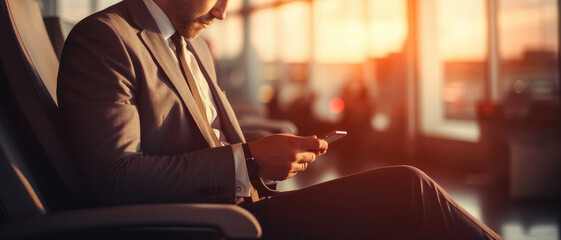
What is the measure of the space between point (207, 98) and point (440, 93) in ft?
20.3

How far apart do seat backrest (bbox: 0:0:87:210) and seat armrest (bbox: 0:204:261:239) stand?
0.64ft

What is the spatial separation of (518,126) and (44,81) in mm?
5149

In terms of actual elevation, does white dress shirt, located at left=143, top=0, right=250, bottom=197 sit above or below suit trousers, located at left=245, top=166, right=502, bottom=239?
above

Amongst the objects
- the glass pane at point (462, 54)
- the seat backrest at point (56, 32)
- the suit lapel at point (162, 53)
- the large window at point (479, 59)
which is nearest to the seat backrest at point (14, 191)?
the suit lapel at point (162, 53)

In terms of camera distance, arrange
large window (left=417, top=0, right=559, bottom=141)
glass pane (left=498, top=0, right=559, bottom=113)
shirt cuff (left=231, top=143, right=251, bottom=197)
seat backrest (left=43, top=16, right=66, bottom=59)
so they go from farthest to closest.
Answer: large window (left=417, top=0, right=559, bottom=141) < glass pane (left=498, top=0, right=559, bottom=113) < seat backrest (left=43, top=16, right=66, bottom=59) < shirt cuff (left=231, top=143, right=251, bottom=197)

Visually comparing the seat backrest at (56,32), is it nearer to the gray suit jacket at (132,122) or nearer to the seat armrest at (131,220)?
the gray suit jacket at (132,122)

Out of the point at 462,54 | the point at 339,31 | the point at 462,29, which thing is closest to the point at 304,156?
the point at 462,29

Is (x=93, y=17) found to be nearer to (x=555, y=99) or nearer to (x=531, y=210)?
(x=531, y=210)

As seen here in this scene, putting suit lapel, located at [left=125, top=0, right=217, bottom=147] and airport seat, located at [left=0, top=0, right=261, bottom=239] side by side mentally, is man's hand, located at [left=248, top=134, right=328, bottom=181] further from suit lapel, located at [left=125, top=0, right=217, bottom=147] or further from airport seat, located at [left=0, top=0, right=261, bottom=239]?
airport seat, located at [left=0, top=0, right=261, bottom=239]

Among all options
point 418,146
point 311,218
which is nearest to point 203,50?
point 311,218

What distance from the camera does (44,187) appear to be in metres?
1.01

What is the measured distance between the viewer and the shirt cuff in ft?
3.40

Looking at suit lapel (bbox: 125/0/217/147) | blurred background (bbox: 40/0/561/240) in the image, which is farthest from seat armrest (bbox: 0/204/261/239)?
blurred background (bbox: 40/0/561/240)

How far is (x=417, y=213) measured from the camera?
1.11 m
